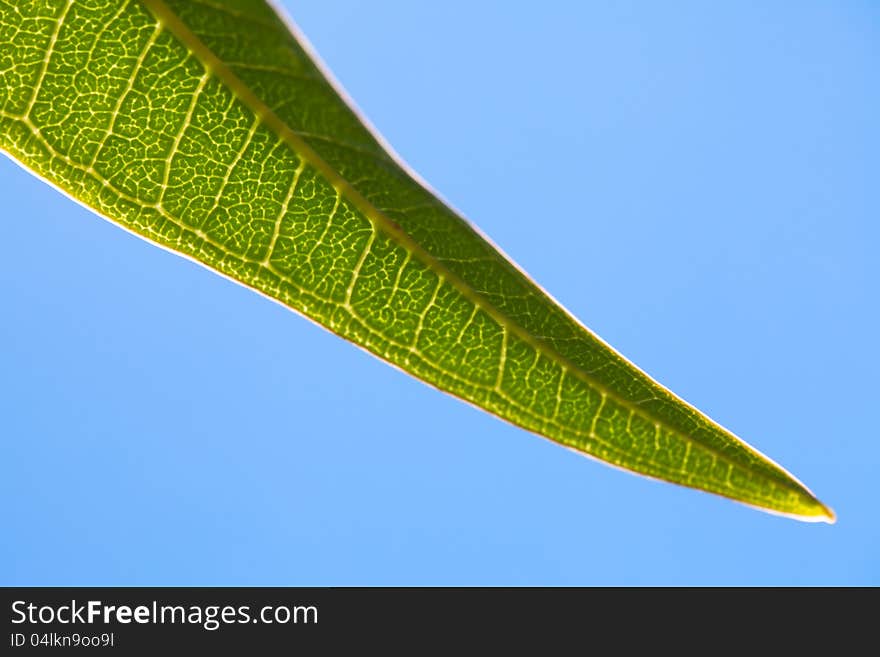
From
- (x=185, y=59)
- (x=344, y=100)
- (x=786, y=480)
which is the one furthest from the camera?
(x=786, y=480)

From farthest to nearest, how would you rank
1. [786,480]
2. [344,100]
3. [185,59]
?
[786,480], [185,59], [344,100]

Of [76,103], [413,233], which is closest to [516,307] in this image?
[413,233]

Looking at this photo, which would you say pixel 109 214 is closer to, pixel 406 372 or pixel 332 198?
pixel 332 198

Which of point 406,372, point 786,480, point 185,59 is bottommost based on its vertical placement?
point 786,480

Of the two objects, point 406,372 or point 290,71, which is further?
point 406,372

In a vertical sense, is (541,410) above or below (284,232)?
below
